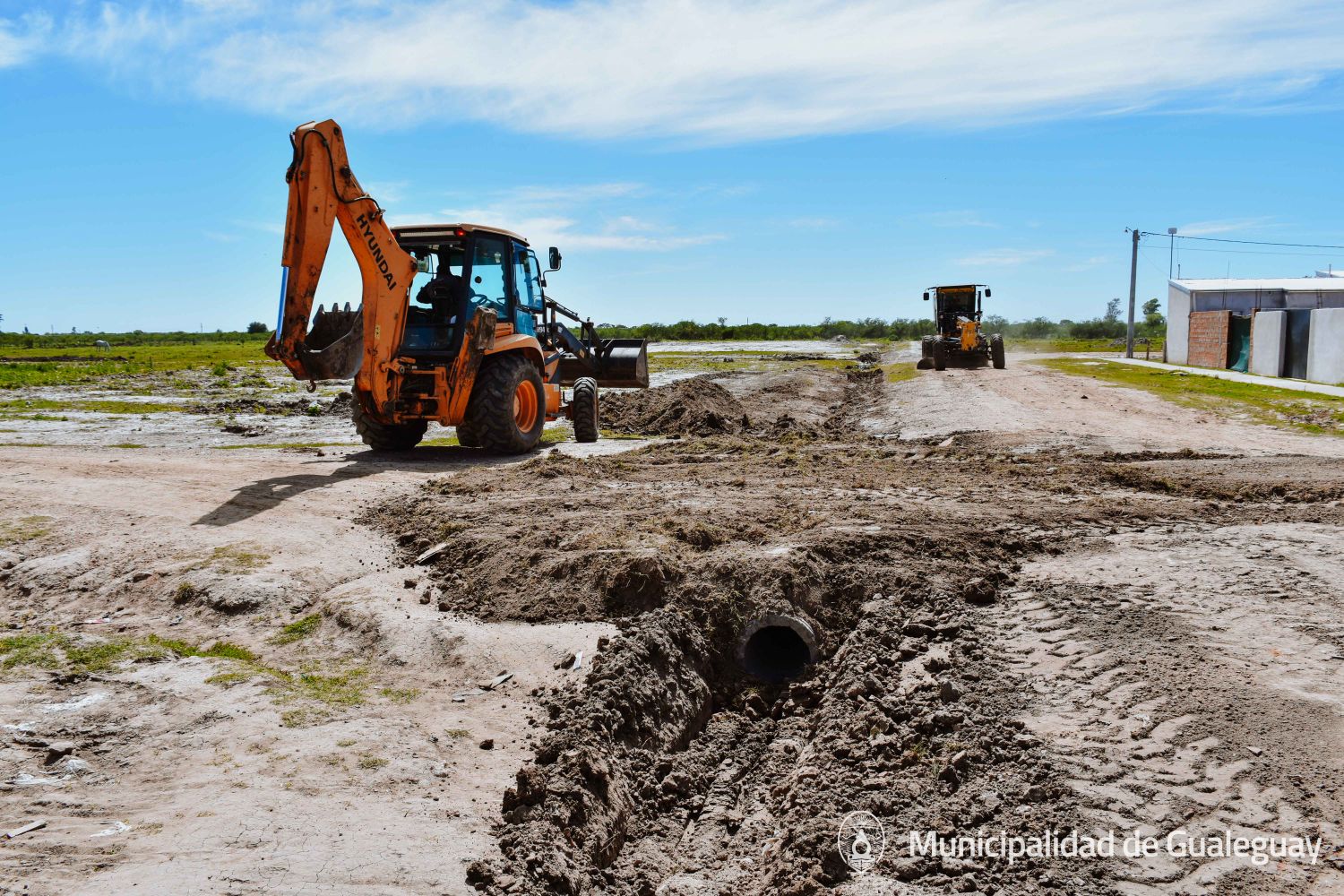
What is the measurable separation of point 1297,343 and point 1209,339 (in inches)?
313

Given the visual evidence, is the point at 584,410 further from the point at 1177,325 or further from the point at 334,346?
the point at 1177,325

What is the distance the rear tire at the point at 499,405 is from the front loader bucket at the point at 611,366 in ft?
10.0

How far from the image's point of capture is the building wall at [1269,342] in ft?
104

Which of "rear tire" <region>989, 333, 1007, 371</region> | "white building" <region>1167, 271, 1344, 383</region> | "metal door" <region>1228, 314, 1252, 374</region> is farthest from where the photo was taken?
"metal door" <region>1228, 314, 1252, 374</region>

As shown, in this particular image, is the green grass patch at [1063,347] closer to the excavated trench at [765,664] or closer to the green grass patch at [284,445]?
the green grass patch at [284,445]

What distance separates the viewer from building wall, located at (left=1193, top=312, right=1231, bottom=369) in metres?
37.3

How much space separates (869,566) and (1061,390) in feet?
63.7

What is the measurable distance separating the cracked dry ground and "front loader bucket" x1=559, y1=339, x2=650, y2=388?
641cm

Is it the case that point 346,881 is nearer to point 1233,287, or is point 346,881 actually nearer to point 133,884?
point 133,884

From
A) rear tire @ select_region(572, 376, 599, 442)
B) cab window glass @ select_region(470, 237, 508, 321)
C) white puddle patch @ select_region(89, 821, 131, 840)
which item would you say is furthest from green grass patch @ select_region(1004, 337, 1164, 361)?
white puddle patch @ select_region(89, 821, 131, 840)

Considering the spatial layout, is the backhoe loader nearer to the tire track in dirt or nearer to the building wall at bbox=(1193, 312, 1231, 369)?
the tire track in dirt

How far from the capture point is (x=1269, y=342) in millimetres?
32438

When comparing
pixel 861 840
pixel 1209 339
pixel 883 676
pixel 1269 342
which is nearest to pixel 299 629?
pixel 883 676

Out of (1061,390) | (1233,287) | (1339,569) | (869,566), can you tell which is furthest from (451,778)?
(1233,287)
